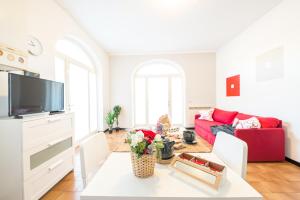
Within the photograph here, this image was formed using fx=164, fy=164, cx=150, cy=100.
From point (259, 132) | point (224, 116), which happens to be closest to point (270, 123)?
point (259, 132)

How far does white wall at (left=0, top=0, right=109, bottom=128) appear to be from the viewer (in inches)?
72.1

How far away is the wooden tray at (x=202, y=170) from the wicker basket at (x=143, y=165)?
0.49 feet

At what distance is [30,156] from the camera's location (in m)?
1.70

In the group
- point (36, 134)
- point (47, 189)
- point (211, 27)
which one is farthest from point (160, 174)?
point (211, 27)

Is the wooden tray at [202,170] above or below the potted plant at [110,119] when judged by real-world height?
above

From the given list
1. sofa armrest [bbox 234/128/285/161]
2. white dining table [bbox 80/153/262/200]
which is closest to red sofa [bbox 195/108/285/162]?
sofa armrest [bbox 234/128/285/161]

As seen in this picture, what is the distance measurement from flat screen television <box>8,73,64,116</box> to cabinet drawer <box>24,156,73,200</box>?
704mm

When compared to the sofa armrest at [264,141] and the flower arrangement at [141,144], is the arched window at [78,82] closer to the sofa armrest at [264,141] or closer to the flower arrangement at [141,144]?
the flower arrangement at [141,144]

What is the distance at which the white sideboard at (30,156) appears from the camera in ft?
5.16

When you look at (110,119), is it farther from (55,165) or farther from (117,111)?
(55,165)

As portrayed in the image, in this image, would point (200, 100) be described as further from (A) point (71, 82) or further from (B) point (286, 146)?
(A) point (71, 82)

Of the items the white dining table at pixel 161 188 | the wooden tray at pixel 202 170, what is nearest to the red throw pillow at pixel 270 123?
the white dining table at pixel 161 188

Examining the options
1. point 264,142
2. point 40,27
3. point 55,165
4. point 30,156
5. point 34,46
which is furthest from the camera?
point 264,142

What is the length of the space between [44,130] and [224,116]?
417cm
